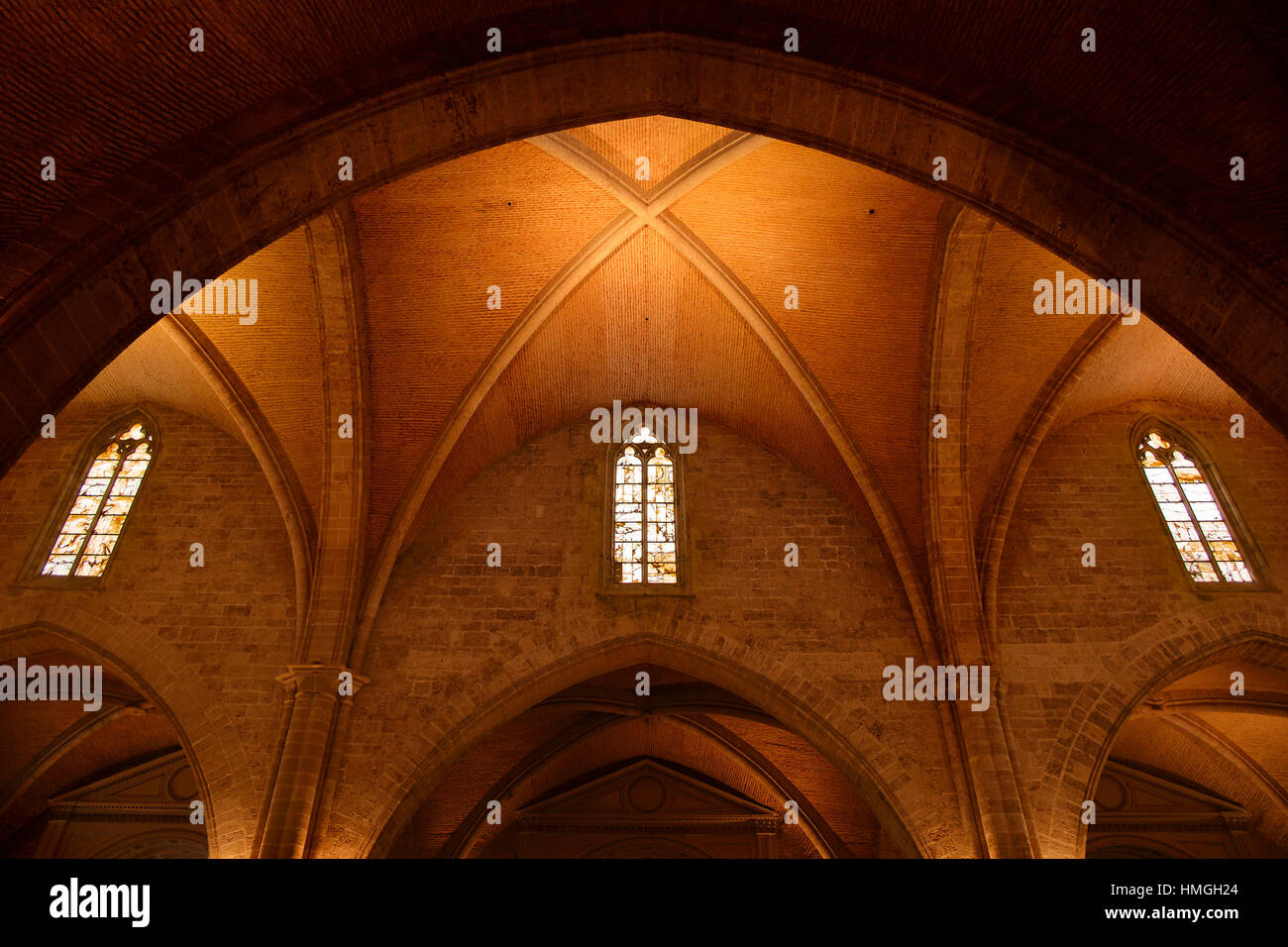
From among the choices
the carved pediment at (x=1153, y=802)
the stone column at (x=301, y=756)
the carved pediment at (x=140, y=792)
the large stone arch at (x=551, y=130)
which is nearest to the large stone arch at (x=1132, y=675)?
the carved pediment at (x=1153, y=802)

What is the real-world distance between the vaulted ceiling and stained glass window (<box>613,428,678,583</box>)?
1.58 meters

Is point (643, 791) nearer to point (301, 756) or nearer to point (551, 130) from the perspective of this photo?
point (301, 756)

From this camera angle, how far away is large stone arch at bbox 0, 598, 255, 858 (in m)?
9.81

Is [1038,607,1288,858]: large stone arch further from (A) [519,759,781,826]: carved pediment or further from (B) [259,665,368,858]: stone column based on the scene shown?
(B) [259,665,368,858]: stone column

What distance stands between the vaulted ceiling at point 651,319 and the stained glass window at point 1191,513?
3.72 feet

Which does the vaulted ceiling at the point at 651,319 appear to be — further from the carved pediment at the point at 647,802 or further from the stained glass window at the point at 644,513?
the carved pediment at the point at 647,802

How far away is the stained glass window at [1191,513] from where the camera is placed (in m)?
11.6

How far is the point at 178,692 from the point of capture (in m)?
10.6

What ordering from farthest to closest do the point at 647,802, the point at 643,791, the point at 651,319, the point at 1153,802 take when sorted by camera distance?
the point at 643,791 → the point at 647,802 → the point at 1153,802 → the point at 651,319

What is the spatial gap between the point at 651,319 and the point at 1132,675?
297 inches

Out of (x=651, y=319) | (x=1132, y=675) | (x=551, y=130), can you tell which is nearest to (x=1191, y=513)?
(x=1132, y=675)

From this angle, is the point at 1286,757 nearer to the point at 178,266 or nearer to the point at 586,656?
the point at 586,656

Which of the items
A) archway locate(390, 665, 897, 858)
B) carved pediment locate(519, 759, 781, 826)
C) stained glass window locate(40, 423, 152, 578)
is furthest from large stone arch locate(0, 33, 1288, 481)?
carved pediment locate(519, 759, 781, 826)

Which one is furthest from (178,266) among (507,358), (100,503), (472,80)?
(100,503)
